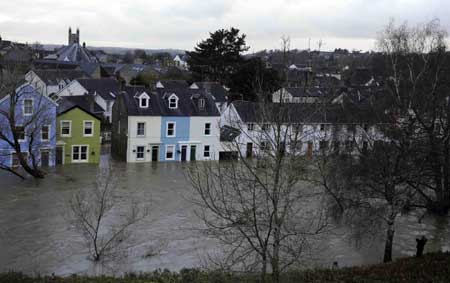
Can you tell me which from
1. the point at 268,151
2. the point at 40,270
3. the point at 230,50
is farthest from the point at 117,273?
the point at 230,50

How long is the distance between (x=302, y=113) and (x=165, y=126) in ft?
101

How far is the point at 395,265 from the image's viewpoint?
62.1 feet

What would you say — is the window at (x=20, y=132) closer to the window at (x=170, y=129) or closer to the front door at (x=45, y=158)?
the front door at (x=45, y=158)

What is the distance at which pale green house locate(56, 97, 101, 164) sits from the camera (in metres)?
41.2

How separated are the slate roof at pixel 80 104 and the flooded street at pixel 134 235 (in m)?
7.79

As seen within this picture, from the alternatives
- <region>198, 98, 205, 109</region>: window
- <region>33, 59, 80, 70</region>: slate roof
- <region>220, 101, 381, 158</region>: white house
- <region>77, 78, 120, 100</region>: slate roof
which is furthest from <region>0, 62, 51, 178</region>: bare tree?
<region>33, 59, 80, 70</region>: slate roof

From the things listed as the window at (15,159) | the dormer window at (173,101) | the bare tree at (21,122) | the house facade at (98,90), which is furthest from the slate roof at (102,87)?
the window at (15,159)

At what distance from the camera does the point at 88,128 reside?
42.2 metres

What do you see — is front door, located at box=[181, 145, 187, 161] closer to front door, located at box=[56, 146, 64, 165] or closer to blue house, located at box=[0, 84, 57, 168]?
front door, located at box=[56, 146, 64, 165]

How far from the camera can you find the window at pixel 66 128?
41.4 metres

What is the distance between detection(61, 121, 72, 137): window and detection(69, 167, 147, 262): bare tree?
326 inches

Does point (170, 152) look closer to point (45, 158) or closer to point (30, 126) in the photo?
point (45, 158)

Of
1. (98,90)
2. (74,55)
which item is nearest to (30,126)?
(98,90)

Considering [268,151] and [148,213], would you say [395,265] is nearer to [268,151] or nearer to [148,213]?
[268,151]
